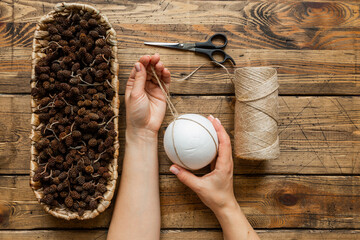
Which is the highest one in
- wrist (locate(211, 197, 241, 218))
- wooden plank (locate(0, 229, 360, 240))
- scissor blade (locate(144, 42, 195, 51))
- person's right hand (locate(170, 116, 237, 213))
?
scissor blade (locate(144, 42, 195, 51))

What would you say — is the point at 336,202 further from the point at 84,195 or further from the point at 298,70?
the point at 84,195

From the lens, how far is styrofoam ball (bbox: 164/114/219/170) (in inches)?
28.7

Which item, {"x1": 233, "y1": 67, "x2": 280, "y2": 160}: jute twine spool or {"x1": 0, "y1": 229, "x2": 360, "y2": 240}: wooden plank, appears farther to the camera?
{"x1": 0, "y1": 229, "x2": 360, "y2": 240}: wooden plank

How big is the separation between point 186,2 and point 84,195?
2.50ft

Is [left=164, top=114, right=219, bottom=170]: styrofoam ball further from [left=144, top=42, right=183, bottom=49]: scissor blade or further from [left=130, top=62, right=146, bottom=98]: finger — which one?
[left=144, top=42, right=183, bottom=49]: scissor blade

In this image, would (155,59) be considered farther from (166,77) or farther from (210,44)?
(210,44)

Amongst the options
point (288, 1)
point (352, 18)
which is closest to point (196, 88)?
point (288, 1)

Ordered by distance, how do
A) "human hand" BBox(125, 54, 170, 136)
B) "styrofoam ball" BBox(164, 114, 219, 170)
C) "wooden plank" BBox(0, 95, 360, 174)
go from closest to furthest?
1. "styrofoam ball" BBox(164, 114, 219, 170)
2. "human hand" BBox(125, 54, 170, 136)
3. "wooden plank" BBox(0, 95, 360, 174)

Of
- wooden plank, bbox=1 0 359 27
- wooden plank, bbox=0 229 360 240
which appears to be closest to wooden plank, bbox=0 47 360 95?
wooden plank, bbox=1 0 359 27

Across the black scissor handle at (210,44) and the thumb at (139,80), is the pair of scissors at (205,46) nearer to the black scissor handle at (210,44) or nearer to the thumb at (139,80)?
the black scissor handle at (210,44)

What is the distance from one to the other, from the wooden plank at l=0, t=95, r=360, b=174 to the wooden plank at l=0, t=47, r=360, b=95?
0.04 meters

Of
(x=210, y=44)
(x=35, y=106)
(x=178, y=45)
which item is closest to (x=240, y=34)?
(x=210, y=44)

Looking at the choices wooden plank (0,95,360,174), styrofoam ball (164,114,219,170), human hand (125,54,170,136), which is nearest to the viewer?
styrofoam ball (164,114,219,170)

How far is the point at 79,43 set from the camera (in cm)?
81
